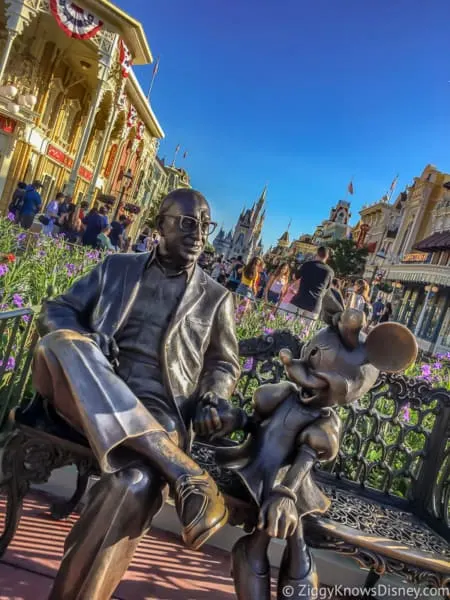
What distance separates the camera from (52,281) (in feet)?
15.6

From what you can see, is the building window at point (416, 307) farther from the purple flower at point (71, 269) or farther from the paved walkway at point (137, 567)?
the paved walkway at point (137, 567)

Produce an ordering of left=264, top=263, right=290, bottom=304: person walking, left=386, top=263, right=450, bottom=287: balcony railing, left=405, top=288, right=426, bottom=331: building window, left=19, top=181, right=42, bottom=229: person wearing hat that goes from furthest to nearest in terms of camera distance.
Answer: left=405, top=288, right=426, bottom=331: building window → left=386, top=263, right=450, bottom=287: balcony railing → left=19, top=181, right=42, bottom=229: person wearing hat → left=264, top=263, right=290, bottom=304: person walking

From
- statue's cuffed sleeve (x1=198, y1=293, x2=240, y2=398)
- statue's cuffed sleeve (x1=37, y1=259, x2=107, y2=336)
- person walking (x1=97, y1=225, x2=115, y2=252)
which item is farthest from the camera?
person walking (x1=97, y1=225, x2=115, y2=252)

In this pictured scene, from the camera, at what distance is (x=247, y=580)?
6.26 feet

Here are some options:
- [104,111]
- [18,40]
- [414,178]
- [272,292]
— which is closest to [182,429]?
[272,292]

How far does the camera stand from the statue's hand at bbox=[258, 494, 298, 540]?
1802 millimetres

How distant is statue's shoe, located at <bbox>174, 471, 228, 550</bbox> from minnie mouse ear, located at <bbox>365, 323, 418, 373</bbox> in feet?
2.77

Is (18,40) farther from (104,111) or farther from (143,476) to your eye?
(143,476)

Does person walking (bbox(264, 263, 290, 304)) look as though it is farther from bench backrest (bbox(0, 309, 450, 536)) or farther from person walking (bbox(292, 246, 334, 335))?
bench backrest (bbox(0, 309, 450, 536))

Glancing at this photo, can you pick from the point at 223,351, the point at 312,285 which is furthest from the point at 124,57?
the point at 223,351

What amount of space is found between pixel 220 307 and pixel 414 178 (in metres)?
63.7

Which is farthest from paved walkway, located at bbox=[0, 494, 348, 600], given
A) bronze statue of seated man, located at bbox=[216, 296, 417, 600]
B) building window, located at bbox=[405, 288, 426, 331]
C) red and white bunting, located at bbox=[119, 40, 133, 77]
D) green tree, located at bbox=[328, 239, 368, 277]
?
green tree, located at bbox=[328, 239, 368, 277]

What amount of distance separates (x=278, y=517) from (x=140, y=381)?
83cm

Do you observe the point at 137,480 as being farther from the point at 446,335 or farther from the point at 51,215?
the point at 446,335
